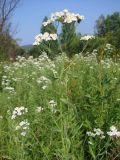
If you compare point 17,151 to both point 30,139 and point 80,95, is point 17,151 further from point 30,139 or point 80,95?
point 80,95

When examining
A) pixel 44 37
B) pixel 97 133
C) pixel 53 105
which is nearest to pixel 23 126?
pixel 53 105

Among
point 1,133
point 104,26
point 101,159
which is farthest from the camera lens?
point 104,26

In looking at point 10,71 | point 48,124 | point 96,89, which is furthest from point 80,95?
point 10,71

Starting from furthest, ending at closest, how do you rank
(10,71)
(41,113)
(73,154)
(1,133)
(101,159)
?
(10,71), (1,133), (41,113), (101,159), (73,154)

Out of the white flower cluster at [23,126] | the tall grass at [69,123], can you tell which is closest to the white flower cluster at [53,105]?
the tall grass at [69,123]

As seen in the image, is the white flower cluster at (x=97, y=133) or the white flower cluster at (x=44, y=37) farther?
the white flower cluster at (x=44, y=37)

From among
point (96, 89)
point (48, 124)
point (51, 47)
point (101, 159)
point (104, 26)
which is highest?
point (104, 26)

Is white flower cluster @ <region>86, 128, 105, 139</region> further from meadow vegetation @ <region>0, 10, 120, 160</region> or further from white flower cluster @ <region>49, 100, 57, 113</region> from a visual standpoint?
white flower cluster @ <region>49, 100, 57, 113</region>

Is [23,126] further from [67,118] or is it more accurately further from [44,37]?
[44,37]

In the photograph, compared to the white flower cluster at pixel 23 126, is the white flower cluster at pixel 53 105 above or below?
above

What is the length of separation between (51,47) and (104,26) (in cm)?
6556

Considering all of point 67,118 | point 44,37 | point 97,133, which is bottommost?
point 97,133

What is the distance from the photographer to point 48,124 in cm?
402

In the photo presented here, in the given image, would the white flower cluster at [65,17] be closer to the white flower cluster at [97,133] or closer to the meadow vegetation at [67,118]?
the meadow vegetation at [67,118]
